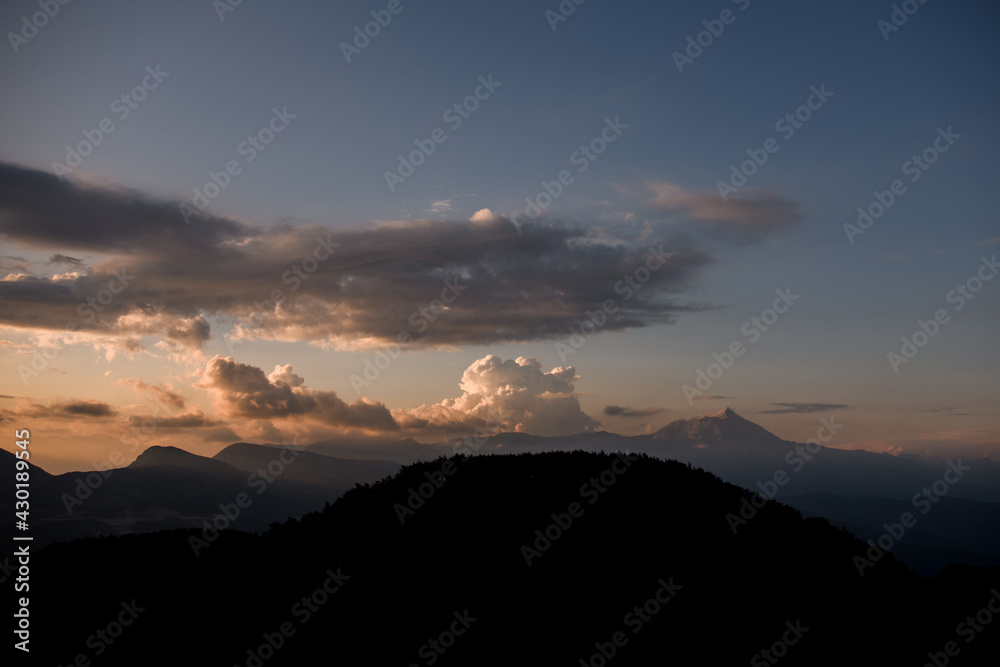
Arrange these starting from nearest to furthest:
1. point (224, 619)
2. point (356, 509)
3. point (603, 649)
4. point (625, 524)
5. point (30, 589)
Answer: point (603, 649), point (224, 619), point (625, 524), point (30, 589), point (356, 509)

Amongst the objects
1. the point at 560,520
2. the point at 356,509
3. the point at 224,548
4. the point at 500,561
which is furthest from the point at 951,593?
the point at 224,548

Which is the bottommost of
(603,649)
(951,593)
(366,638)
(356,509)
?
(951,593)

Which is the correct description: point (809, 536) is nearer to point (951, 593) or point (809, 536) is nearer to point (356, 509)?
point (951, 593)

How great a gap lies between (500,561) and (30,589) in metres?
21.7

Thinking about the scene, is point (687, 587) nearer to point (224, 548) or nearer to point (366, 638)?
point (366, 638)

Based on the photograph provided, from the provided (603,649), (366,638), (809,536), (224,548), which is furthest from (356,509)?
(809,536)

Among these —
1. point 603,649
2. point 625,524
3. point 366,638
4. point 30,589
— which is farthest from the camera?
point 30,589

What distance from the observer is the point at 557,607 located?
20469mm

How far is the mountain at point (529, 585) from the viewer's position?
19688 millimetres

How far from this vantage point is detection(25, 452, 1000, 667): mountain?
19688 mm

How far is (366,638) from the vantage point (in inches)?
796

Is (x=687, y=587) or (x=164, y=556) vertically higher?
(x=164, y=556)

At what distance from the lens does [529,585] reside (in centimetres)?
2145

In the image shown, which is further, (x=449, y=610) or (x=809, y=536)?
(x=809, y=536)
